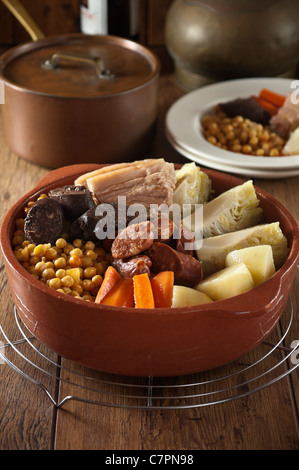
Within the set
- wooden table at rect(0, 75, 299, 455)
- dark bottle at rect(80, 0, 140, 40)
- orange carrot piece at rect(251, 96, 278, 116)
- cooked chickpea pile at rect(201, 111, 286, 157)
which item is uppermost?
dark bottle at rect(80, 0, 140, 40)

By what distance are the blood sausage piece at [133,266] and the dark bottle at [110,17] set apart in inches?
55.0

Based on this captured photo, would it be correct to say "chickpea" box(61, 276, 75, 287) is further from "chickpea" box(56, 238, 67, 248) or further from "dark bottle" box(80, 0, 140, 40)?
"dark bottle" box(80, 0, 140, 40)

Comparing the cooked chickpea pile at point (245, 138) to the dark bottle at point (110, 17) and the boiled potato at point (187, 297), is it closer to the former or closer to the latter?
the dark bottle at point (110, 17)

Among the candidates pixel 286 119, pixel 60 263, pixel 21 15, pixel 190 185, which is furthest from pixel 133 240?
pixel 21 15

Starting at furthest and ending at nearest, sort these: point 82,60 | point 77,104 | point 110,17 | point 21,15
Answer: point 110,17 < point 21,15 < point 82,60 < point 77,104

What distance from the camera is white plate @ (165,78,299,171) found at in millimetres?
1875

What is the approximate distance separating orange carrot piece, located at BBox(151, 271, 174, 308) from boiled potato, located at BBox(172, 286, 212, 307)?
12mm

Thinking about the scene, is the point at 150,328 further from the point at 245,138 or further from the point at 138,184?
the point at 245,138

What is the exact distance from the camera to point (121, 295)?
3.94 feet

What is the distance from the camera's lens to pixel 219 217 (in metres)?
1.41

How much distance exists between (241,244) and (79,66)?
0.99m

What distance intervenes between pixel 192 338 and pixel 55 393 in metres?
0.31

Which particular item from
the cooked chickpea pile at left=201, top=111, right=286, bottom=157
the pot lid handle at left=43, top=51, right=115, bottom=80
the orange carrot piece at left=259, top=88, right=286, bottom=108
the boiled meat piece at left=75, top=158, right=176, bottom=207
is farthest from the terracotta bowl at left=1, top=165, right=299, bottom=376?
the orange carrot piece at left=259, top=88, right=286, bottom=108

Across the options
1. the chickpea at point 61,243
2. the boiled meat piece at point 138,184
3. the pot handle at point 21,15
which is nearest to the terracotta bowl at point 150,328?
the chickpea at point 61,243
